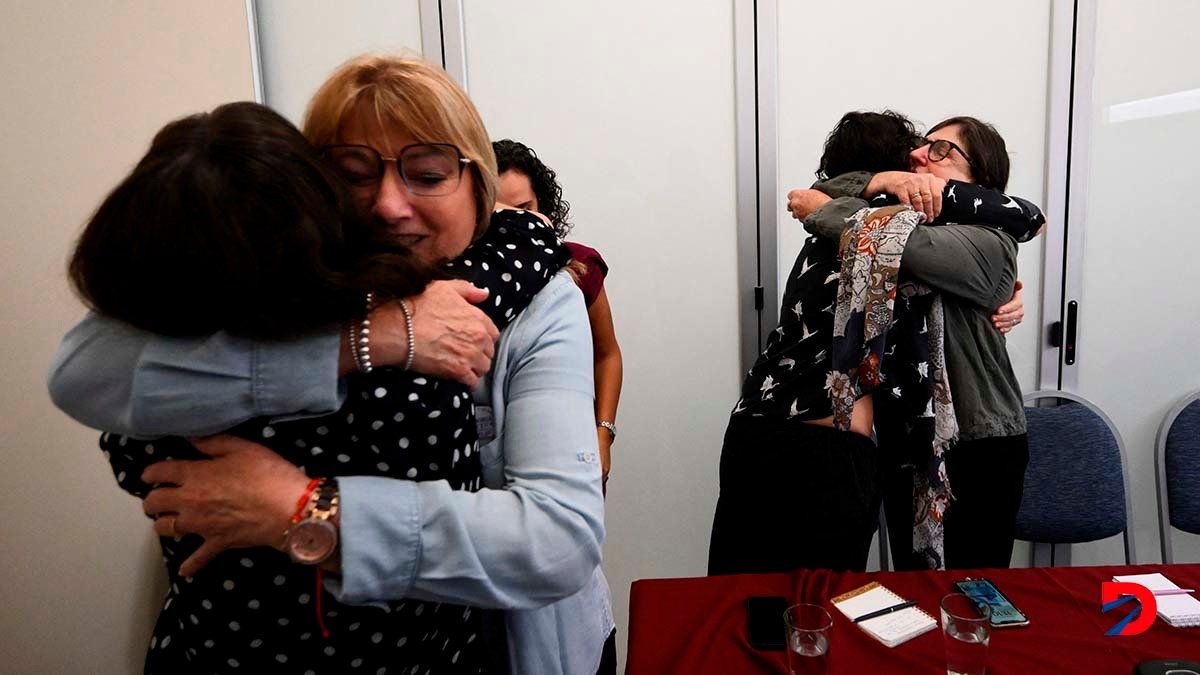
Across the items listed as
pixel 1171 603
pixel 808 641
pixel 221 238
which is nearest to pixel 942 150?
pixel 1171 603

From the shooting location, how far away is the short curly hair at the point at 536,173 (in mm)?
1953

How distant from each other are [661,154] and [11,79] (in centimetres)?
187

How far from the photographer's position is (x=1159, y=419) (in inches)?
97.7

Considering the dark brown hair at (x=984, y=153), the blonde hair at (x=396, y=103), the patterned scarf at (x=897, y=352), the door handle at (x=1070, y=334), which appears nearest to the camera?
the blonde hair at (x=396, y=103)

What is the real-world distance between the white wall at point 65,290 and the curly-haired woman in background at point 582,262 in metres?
0.99

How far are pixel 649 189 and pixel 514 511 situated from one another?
5.82 feet

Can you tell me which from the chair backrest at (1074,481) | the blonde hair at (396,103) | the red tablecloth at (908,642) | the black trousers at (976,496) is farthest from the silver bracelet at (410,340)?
the chair backrest at (1074,481)

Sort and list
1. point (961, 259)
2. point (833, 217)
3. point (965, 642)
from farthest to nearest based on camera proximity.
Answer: point (833, 217) → point (961, 259) → point (965, 642)

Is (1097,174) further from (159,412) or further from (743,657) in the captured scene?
(159,412)

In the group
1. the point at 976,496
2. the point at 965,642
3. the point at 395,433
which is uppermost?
the point at 395,433

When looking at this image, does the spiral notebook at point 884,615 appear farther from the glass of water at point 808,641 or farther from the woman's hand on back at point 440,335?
the woman's hand on back at point 440,335

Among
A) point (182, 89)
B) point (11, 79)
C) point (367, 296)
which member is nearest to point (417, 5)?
point (182, 89)

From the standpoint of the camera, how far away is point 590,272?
201 centimetres
